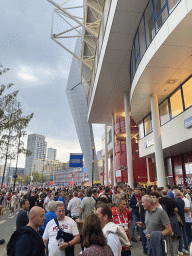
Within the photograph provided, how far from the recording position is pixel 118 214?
4301 millimetres

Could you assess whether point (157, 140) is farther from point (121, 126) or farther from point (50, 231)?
point (121, 126)

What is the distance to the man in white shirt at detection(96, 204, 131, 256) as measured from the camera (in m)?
2.47

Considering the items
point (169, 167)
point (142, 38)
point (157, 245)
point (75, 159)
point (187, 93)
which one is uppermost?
point (142, 38)

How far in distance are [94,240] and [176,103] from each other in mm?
14344

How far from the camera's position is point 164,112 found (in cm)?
1678

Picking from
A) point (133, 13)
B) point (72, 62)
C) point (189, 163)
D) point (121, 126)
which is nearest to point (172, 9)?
point (133, 13)

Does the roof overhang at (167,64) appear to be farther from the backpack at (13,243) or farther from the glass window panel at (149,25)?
the backpack at (13,243)

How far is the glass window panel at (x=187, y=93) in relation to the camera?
1288 cm

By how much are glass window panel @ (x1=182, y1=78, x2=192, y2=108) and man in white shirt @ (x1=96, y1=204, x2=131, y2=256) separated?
38.3 feet

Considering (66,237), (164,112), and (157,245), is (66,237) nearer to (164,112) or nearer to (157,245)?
(157,245)

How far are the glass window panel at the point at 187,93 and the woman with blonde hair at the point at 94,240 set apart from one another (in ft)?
40.2

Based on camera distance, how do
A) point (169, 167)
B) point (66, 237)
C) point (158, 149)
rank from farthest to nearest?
point (169, 167), point (158, 149), point (66, 237)

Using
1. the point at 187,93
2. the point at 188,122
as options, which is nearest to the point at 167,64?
the point at 187,93

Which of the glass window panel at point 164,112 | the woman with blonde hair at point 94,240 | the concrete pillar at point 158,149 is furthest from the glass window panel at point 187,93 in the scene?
the woman with blonde hair at point 94,240
